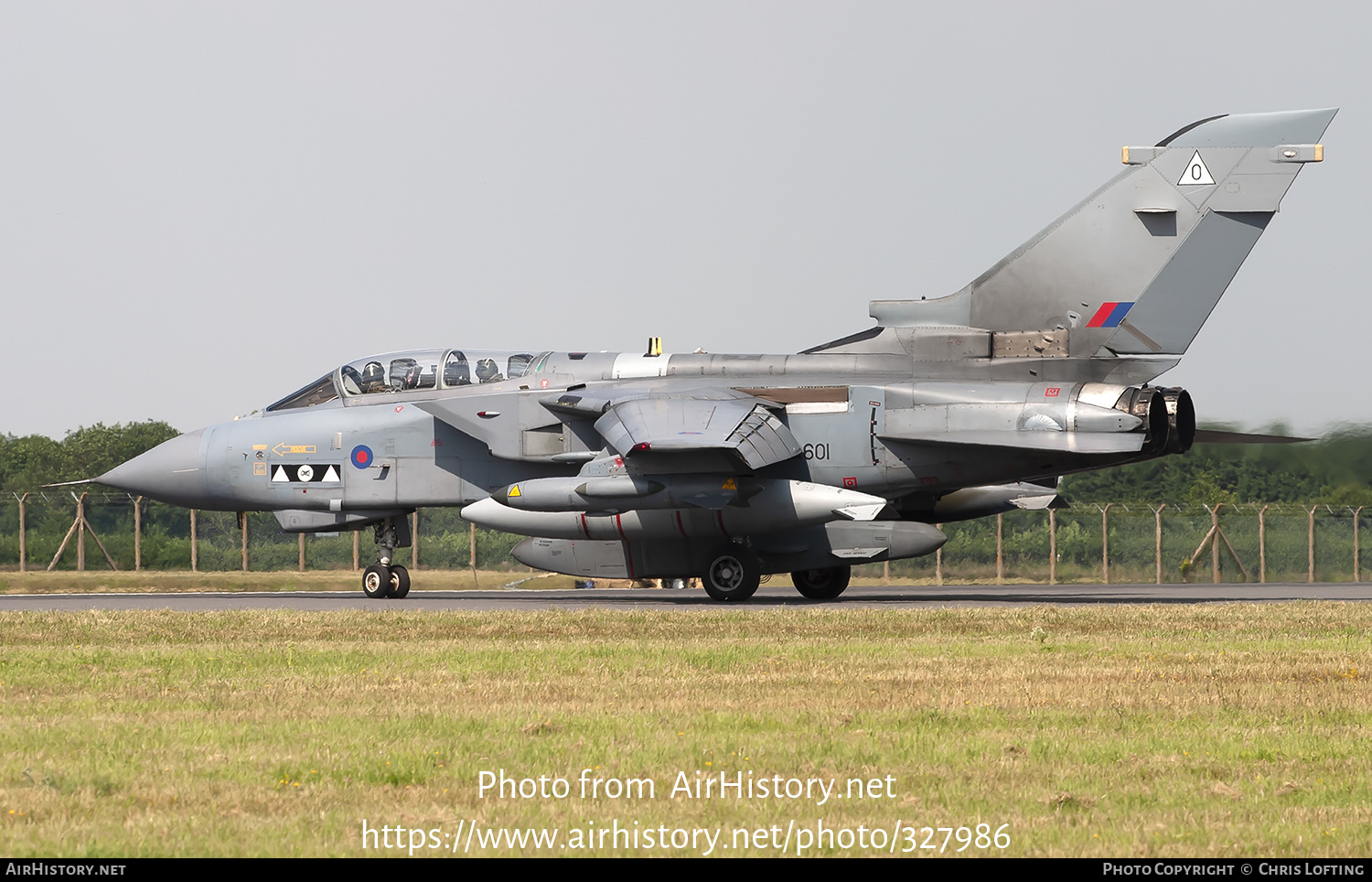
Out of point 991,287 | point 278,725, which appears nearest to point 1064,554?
point 991,287

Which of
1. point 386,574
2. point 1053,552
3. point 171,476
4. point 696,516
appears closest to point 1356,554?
point 1053,552

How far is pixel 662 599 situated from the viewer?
852 inches

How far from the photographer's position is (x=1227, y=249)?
60.3 ft

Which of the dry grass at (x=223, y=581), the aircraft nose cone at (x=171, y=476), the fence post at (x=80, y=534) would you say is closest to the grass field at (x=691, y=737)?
the aircraft nose cone at (x=171, y=476)

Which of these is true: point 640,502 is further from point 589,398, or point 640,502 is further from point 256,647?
point 256,647

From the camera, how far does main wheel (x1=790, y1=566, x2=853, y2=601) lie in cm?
2148

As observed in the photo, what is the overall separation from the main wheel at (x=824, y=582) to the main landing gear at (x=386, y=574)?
5.95 metres

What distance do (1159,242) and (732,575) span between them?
726cm

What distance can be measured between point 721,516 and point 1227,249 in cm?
743

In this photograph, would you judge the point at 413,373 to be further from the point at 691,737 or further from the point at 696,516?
the point at 691,737

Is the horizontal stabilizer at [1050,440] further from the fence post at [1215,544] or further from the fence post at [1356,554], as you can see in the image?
the fence post at [1356,554]

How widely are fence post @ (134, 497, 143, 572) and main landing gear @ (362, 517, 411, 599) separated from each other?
33.1 ft

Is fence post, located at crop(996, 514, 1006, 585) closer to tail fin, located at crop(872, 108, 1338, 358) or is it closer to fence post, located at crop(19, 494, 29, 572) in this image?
tail fin, located at crop(872, 108, 1338, 358)

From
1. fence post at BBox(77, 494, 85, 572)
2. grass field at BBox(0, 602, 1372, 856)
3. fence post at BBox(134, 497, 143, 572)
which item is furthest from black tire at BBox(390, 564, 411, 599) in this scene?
fence post at BBox(77, 494, 85, 572)
